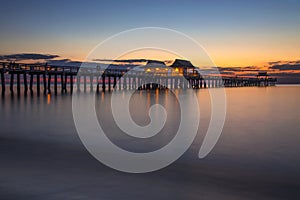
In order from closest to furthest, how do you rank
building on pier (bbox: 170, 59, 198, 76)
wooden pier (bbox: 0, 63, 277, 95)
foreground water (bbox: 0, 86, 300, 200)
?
1. foreground water (bbox: 0, 86, 300, 200)
2. wooden pier (bbox: 0, 63, 277, 95)
3. building on pier (bbox: 170, 59, 198, 76)

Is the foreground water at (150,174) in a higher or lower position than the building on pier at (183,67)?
lower

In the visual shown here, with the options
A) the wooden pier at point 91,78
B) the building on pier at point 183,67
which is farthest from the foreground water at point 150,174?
the building on pier at point 183,67

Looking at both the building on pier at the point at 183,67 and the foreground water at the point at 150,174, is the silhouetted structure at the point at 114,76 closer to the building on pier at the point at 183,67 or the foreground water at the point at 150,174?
the building on pier at the point at 183,67

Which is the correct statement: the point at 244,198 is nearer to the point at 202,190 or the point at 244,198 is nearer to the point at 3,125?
the point at 202,190

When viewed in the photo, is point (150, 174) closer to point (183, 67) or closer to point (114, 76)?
point (114, 76)

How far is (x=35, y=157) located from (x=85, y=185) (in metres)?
1.95

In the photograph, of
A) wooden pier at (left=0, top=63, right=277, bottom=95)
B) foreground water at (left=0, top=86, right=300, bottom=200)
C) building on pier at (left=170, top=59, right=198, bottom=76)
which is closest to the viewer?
foreground water at (left=0, top=86, right=300, bottom=200)

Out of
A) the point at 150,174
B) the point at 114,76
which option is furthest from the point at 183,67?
the point at 150,174

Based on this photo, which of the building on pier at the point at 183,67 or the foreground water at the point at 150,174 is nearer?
the foreground water at the point at 150,174

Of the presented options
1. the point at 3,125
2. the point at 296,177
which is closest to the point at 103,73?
the point at 3,125


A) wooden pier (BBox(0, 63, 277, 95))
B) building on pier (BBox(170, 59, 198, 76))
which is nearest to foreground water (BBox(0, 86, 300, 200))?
wooden pier (BBox(0, 63, 277, 95))

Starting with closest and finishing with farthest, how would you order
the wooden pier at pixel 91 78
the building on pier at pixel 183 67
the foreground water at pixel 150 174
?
the foreground water at pixel 150 174
the wooden pier at pixel 91 78
the building on pier at pixel 183 67

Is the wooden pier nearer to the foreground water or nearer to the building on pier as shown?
the building on pier

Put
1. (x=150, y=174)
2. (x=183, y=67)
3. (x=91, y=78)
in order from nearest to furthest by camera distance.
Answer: (x=150, y=174) → (x=91, y=78) → (x=183, y=67)
